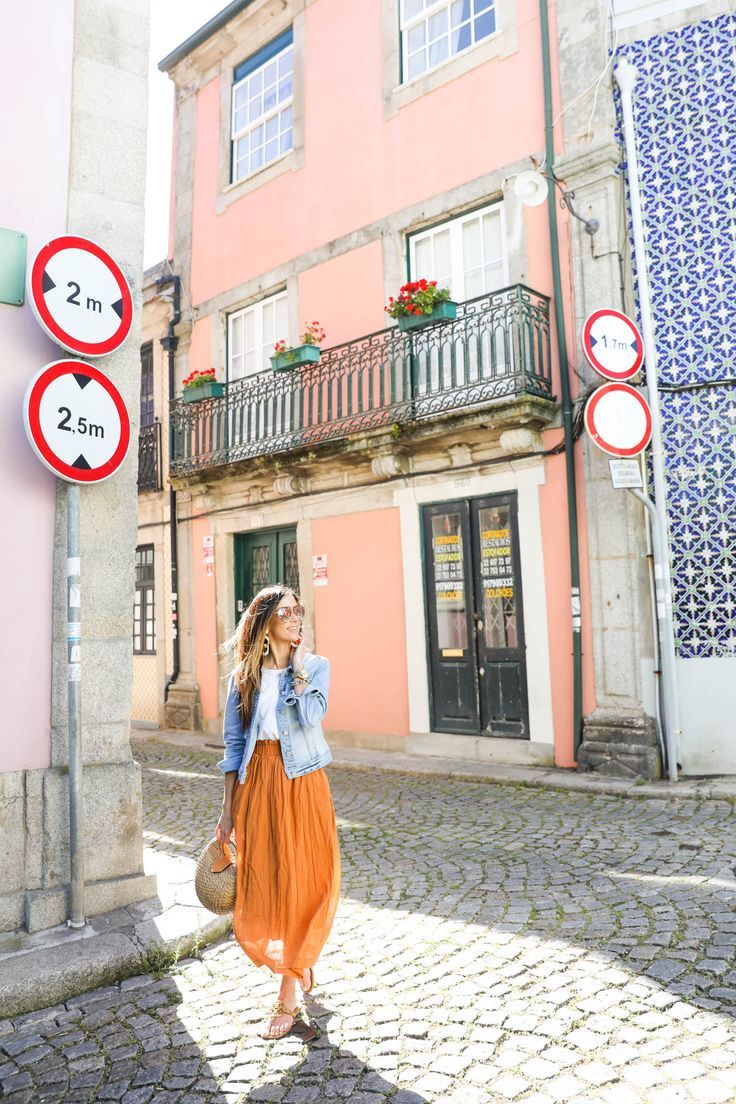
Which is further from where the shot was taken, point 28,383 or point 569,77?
point 569,77

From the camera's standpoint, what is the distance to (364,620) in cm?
1071

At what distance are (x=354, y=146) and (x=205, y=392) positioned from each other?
3876 mm

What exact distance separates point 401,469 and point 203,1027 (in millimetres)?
7376

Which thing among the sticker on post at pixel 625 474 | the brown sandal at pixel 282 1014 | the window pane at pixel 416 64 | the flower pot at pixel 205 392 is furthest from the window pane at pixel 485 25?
the brown sandal at pixel 282 1014

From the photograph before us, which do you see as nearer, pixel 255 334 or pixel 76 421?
pixel 76 421

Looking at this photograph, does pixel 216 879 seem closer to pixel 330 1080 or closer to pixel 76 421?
pixel 330 1080

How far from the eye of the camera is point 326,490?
11211 millimetres

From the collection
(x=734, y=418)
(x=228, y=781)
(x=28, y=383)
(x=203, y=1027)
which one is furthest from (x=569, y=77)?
(x=203, y=1027)

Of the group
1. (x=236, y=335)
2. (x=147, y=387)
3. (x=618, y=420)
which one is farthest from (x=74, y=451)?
(x=147, y=387)

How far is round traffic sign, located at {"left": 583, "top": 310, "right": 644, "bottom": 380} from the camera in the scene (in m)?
7.52

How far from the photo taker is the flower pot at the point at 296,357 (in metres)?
11.0

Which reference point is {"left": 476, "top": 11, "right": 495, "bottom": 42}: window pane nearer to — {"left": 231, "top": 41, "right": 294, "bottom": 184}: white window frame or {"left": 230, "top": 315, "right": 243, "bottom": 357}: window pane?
{"left": 231, "top": 41, "right": 294, "bottom": 184}: white window frame

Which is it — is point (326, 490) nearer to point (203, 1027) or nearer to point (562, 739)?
point (562, 739)

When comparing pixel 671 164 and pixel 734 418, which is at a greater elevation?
pixel 671 164
